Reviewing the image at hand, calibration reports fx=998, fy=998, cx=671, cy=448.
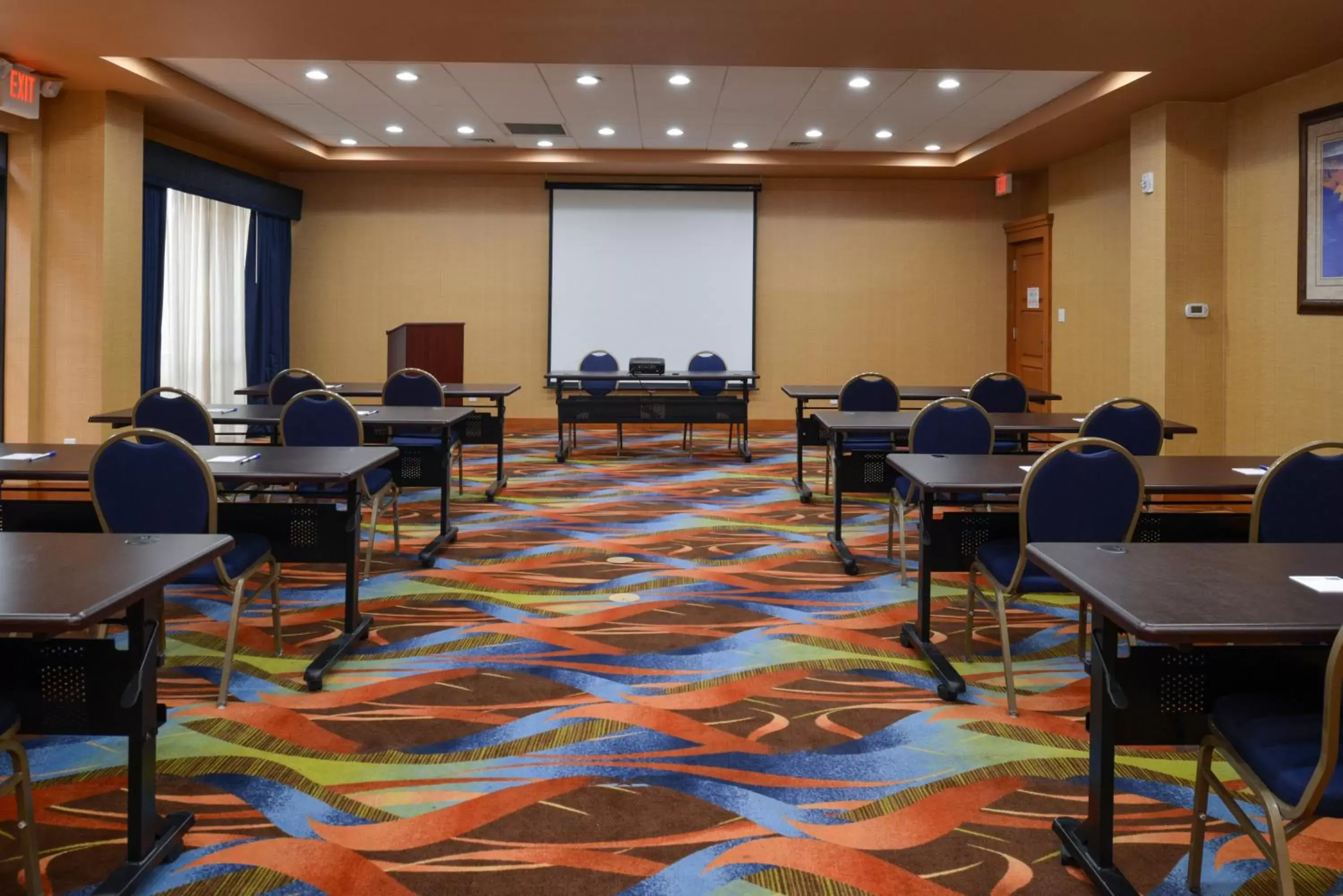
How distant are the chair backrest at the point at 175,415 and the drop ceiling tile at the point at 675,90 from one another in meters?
4.28

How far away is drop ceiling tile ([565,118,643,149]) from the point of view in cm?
966

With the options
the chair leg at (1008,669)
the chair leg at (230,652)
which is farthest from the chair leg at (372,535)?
the chair leg at (1008,669)

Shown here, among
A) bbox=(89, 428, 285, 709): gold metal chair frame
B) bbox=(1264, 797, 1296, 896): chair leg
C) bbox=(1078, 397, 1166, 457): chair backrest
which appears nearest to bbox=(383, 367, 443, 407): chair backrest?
bbox=(89, 428, 285, 709): gold metal chair frame

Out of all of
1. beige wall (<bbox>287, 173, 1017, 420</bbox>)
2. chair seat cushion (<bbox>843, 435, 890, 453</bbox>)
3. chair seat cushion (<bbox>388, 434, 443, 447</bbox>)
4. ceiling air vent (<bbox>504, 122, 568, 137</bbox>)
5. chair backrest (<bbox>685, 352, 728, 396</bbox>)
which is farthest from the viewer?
beige wall (<bbox>287, 173, 1017, 420</bbox>)

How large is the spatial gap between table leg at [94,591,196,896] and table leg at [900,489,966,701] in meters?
2.40

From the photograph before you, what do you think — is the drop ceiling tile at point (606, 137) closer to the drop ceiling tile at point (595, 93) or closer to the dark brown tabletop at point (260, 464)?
the drop ceiling tile at point (595, 93)

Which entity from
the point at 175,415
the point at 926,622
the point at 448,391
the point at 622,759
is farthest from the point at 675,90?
the point at 622,759

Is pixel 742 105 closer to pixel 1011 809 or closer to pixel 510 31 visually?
pixel 510 31

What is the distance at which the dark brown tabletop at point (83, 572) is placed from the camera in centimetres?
182

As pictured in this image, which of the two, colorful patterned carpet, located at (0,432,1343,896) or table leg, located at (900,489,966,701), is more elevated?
table leg, located at (900,489,966,701)

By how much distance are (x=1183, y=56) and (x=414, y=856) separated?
6.79m

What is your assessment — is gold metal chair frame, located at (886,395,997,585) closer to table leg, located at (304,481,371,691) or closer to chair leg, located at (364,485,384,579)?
table leg, located at (304,481,371,691)

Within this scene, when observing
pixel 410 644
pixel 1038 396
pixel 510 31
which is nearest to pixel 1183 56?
pixel 1038 396

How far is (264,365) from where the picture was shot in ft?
36.6
